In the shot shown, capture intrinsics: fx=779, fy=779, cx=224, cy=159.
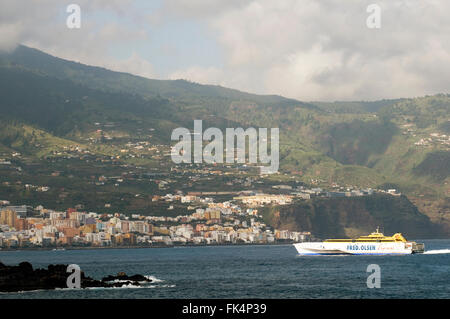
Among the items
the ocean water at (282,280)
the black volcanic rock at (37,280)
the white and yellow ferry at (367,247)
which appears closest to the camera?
the ocean water at (282,280)

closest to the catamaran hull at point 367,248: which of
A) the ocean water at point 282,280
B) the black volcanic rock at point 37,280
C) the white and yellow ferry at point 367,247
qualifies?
the white and yellow ferry at point 367,247

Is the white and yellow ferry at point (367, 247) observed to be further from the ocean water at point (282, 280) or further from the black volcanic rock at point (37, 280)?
the black volcanic rock at point (37, 280)

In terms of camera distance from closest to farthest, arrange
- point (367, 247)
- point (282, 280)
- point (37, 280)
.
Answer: point (37, 280)
point (282, 280)
point (367, 247)

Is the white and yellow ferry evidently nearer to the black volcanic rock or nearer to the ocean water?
the ocean water

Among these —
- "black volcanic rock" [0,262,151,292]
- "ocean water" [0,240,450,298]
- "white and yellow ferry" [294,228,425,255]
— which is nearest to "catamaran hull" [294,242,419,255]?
"white and yellow ferry" [294,228,425,255]

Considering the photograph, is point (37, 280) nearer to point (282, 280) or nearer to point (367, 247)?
point (282, 280)

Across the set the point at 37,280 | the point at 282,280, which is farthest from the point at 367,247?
the point at 37,280

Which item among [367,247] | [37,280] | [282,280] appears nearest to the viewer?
[37,280]

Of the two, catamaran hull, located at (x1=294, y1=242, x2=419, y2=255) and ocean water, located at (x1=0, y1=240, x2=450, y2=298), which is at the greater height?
catamaran hull, located at (x1=294, y1=242, x2=419, y2=255)

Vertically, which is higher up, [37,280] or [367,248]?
[367,248]

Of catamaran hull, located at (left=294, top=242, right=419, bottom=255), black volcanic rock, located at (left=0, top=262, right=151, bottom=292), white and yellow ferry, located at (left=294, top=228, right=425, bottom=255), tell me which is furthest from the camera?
white and yellow ferry, located at (left=294, top=228, right=425, bottom=255)

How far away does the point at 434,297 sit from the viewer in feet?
309
